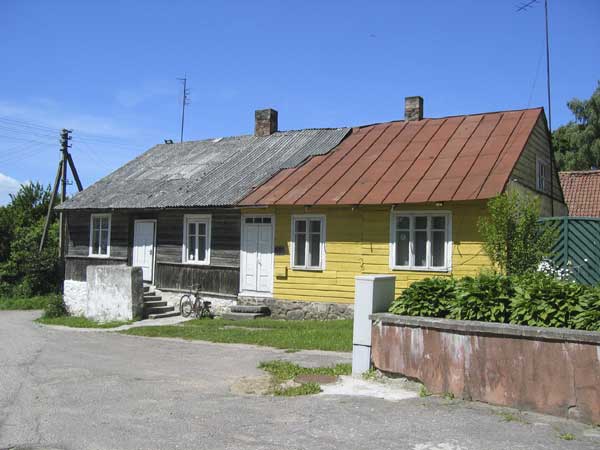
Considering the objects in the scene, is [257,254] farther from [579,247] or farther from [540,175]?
[540,175]

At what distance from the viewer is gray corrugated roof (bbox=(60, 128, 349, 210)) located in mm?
18688

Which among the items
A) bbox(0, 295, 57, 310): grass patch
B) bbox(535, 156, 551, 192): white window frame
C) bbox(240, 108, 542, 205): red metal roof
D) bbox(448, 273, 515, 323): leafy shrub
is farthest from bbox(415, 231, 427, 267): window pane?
bbox(0, 295, 57, 310): grass patch

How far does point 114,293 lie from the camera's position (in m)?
18.3

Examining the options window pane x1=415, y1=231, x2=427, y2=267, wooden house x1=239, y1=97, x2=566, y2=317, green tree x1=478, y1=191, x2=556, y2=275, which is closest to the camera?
green tree x1=478, y1=191, x2=556, y2=275

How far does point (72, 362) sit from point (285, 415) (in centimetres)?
571

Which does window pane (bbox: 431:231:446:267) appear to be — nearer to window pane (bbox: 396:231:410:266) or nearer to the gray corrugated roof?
window pane (bbox: 396:231:410:266)

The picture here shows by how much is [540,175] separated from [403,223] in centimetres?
554

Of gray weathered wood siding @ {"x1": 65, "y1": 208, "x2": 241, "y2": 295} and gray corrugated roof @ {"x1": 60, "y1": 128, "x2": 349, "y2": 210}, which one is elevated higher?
gray corrugated roof @ {"x1": 60, "y1": 128, "x2": 349, "y2": 210}

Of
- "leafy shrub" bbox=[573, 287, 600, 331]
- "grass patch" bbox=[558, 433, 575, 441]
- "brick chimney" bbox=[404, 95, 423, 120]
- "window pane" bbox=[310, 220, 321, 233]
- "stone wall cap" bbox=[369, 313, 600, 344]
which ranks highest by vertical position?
"brick chimney" bbox=[404, 95, 423, 120]

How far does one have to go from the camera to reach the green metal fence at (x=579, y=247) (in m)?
13.3

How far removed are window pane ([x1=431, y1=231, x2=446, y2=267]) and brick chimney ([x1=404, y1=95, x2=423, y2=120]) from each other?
5830 millimetres

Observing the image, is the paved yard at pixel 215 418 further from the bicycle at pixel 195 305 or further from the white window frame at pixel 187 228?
the white window frame at pixel 187 228

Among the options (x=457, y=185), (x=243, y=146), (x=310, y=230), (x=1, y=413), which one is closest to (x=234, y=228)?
(x=310, y=230)

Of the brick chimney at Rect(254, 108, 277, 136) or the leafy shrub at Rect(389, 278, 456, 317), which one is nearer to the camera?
the leafy shrub at Rect(389, 278, 456, 317)
